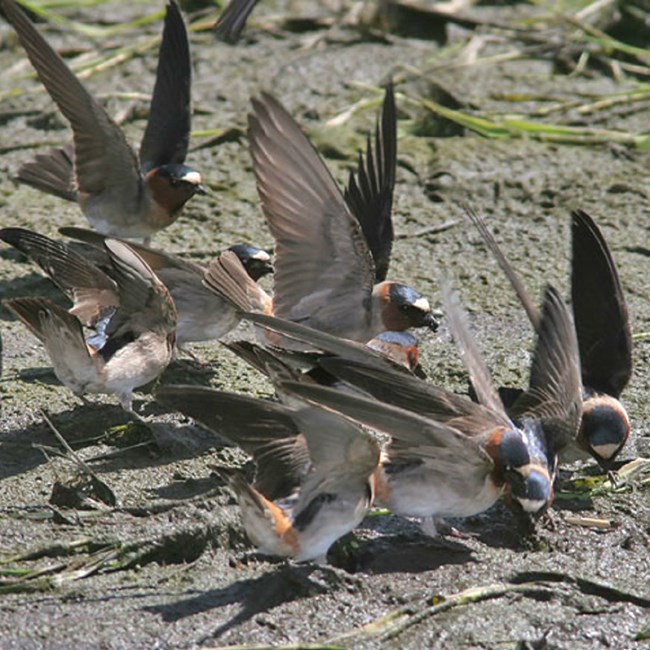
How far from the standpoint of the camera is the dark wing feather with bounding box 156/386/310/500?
4.50 metres

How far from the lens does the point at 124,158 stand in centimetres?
712

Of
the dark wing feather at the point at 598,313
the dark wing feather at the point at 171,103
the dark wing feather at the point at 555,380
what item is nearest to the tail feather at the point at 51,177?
the dark wing feather at the point at 171,103

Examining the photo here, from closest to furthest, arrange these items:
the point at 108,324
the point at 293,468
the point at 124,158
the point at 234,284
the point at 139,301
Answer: the point at 293,468 < the point at 139,301 < the point at 108,324 < the point at 234,284 < the point at 124,158

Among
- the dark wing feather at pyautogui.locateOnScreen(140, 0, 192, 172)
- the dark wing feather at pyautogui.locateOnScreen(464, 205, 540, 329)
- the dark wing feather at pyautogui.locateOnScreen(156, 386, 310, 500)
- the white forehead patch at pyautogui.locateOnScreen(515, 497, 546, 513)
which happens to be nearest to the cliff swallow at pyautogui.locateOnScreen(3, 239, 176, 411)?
the dark wing feather at pyautogui.locateOnScreen(156, 386, 310, 500)

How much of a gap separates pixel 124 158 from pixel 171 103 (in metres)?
0.47

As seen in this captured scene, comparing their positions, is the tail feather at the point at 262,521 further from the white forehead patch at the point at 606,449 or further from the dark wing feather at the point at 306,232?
the dark wing feather at the point at 306,232

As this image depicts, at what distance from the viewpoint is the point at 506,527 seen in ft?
16.6

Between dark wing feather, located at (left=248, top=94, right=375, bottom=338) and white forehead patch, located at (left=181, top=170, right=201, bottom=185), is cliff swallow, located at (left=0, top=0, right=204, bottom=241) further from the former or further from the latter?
dark wing feather, located at (left=248, top=94, right=375, bottom=338)

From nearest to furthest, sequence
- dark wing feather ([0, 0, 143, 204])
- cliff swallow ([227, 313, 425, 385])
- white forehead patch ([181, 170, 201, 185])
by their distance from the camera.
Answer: cliff swallow ([227, 313, 425, 385])
dark wing feather ([0, 0, 143, 204])
white forehead patch ([181, 170, 201, 185])

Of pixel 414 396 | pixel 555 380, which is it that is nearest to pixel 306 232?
pixel 555 380

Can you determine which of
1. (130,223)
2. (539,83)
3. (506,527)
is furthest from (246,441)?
(539,83)

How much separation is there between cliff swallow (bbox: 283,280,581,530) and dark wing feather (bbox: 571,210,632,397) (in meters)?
0.73

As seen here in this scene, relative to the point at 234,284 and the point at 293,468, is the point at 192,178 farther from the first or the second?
the point at 293,468

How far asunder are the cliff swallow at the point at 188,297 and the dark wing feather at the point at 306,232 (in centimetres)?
27
